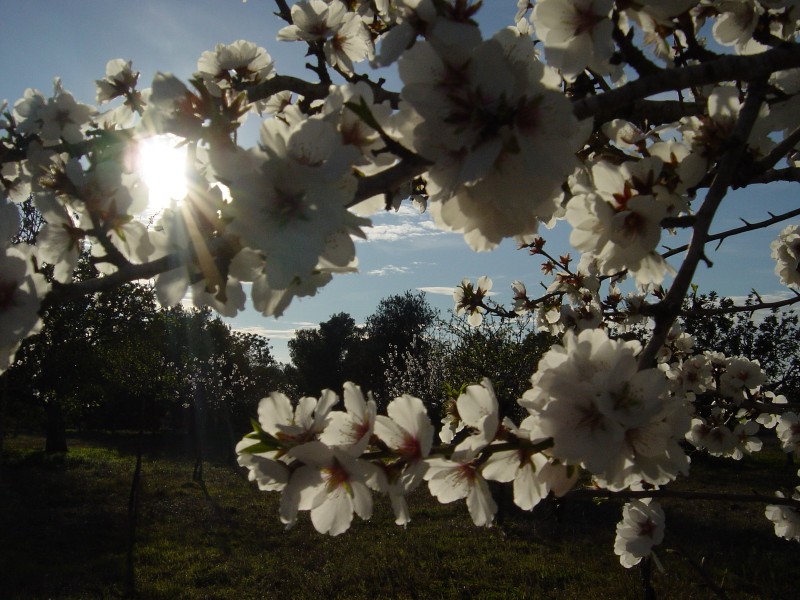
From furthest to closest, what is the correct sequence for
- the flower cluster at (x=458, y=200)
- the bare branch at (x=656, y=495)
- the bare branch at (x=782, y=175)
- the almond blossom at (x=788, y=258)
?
the almond blossom at (x=788, y=258) < the bare branch at (x=782, y=175) < the bare branch at (x=656, y=495) < the flower cluster at (x=458, y=200)

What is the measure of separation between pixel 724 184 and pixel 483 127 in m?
0.68

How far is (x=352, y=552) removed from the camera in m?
8.78

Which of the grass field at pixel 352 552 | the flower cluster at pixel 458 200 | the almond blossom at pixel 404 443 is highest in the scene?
the flower cluster at pixel 458 200

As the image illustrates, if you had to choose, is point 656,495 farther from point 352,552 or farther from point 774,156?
point 352,552

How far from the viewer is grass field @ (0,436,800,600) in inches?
277

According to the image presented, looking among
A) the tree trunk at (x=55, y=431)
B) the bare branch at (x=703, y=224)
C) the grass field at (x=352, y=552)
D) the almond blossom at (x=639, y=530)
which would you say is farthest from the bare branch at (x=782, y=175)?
the tree trunk at (x=55, y=431)

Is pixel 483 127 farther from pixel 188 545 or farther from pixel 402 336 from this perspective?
pixel 402 336

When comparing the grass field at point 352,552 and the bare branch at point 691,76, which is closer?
the bare branch at point 691,76

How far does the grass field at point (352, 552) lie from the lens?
7.04 metres

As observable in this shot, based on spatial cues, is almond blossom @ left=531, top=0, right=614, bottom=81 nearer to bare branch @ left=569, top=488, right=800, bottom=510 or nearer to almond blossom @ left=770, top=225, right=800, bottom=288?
bare branch @ left=569, top=488, right=800, bottom=510

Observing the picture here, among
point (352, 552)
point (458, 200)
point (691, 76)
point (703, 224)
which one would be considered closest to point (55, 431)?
point (352, 552)

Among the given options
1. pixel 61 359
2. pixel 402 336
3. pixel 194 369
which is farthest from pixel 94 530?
pixel 402 336

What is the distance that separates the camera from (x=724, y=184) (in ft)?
4.07

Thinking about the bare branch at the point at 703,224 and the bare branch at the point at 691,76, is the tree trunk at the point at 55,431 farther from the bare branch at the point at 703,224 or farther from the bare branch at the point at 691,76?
the bare branch at the point at 691,76
